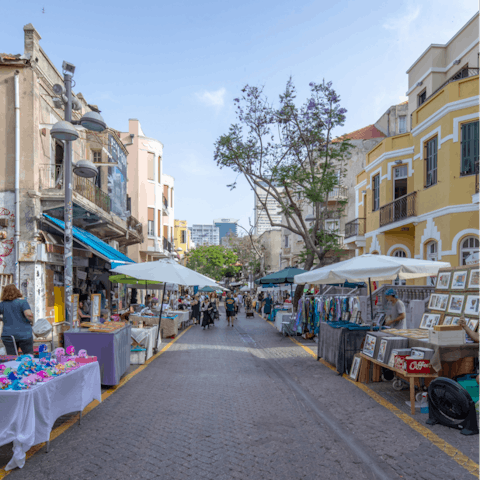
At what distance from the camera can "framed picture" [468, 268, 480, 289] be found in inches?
279

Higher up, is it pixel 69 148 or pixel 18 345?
pixel 69 148

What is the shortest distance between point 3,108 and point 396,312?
12018 millimetres

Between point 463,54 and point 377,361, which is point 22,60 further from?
point 463,54

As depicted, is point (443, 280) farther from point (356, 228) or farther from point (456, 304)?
point (356, 228)

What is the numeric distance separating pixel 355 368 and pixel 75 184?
34.8 feet

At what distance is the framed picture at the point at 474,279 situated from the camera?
23.3 ft

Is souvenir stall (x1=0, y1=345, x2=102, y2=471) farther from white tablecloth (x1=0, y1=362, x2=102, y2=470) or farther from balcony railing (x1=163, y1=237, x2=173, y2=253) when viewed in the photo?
balcony railing (x1=163, y1=237, x2=173, y2=253)

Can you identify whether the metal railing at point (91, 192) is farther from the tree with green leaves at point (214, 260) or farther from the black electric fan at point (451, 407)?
the tree with green leaves at point (214, 260)

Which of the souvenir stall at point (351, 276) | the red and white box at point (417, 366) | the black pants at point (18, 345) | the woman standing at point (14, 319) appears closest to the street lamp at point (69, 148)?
the black pants at point (18, 345)

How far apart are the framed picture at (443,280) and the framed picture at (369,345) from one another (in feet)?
5.16

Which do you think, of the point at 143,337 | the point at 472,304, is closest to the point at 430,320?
the point at 472,304

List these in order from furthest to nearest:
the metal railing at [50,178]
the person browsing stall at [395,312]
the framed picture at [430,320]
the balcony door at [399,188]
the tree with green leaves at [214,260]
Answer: the tree with green leaves at [214,260], the balcony door at [399,188], the metal railing at [50,178], the person browsing stall at [395,312], the framed picture at [430,320]

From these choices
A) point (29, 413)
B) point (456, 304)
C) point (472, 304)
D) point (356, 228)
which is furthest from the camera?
point (356, 228)

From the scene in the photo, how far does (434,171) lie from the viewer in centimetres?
1603
